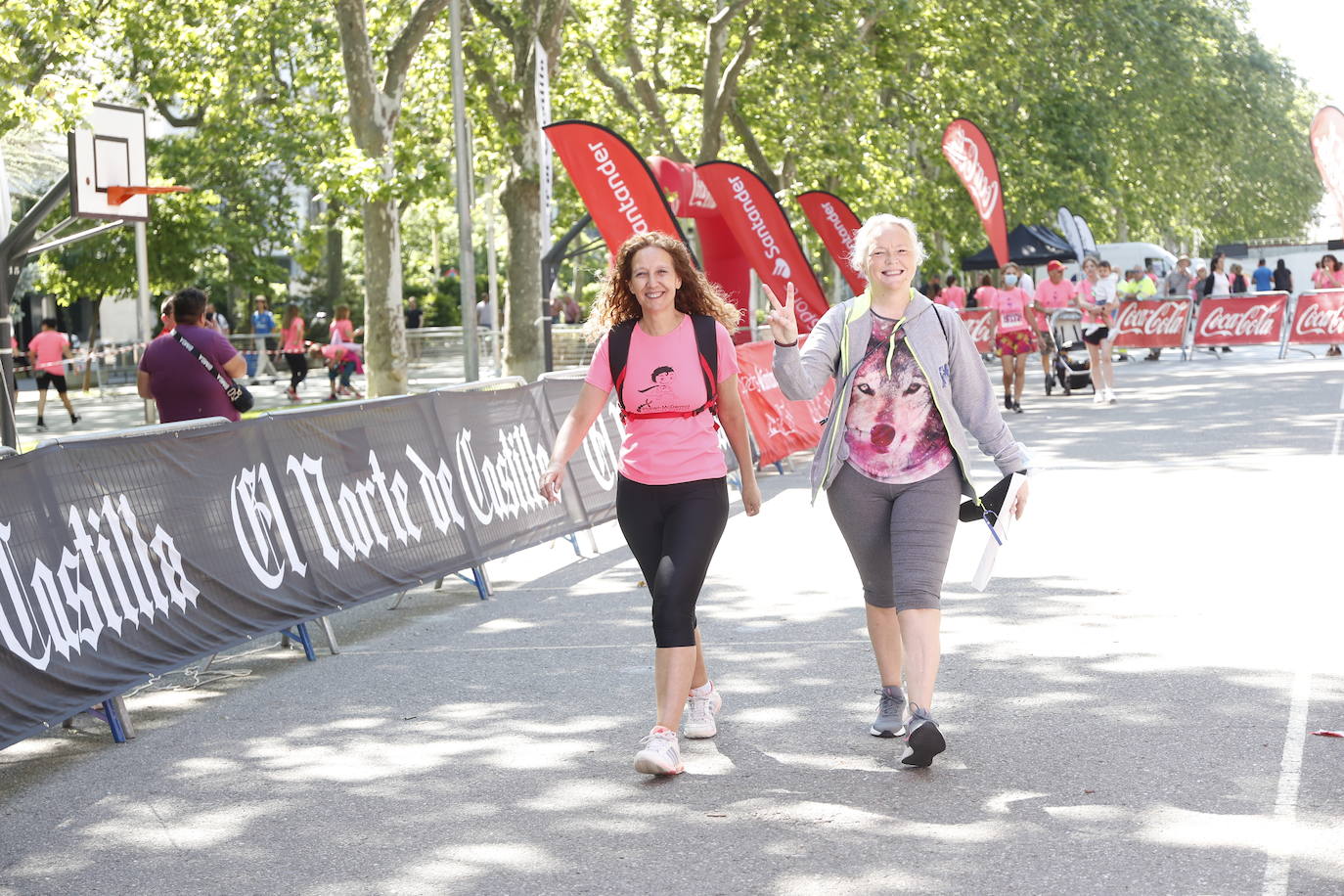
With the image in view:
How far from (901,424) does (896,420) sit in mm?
21

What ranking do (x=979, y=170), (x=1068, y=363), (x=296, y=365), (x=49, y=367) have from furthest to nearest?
(x=296, y=365) → (x=49, y=367) → (x=979, y=170) → (x=1068, y=363)

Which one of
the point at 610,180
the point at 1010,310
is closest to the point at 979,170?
the point at 1010,310

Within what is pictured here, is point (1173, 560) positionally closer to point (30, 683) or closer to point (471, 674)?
point (471, 674)

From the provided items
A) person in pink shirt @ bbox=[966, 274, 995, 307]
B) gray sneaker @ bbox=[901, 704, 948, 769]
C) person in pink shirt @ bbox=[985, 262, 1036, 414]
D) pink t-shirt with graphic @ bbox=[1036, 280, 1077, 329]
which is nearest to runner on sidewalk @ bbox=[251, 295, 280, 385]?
person in pink shirt @ bbox=[966, 274, 995, 307]

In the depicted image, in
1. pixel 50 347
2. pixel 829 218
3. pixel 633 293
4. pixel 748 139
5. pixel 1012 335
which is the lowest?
pixel 50 347

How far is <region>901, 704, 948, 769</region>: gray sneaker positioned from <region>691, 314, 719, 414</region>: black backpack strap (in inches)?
49.8

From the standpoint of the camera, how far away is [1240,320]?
3322cm

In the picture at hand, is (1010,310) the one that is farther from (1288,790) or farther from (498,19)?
(1288,790)

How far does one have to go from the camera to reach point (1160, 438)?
1725 cm

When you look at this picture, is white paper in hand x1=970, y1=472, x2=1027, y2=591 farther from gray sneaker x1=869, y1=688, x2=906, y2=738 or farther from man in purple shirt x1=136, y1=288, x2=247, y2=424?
man in purple shirt x1=136, y1=288, x2=247, y2=424

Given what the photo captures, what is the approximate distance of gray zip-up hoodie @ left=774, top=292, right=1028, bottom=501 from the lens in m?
6.04

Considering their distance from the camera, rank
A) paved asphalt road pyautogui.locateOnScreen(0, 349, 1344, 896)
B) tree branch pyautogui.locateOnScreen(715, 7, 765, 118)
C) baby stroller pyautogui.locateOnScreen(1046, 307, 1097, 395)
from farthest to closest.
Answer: tree branch pyautogui.locateOnScreen(715, 7, 765, 118) < baby stroller pyautogui.locateOnScreen(1046, 307, 1097, 395) < paved asphalt road pyautogui.locateOnScreen(0, 349, 1344, 896)

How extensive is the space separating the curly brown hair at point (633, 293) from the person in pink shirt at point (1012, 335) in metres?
15.3

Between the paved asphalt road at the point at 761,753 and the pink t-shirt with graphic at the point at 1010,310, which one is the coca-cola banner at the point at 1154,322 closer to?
the pink t-shirt with graphic at the point at 1010,310
